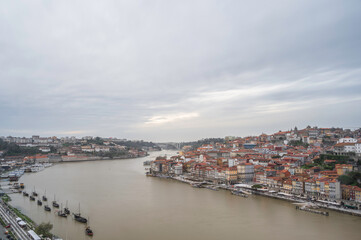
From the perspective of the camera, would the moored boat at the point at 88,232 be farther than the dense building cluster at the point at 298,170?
No

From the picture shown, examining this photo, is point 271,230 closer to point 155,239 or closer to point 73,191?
point 155,239

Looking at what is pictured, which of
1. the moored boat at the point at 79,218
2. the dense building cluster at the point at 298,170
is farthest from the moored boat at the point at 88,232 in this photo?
the dense building cluster at the point at 298,170

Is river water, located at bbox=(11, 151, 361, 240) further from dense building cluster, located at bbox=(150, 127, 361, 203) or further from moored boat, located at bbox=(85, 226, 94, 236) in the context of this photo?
dense building cluster, located at bbox=(150, 127, 361, 203)

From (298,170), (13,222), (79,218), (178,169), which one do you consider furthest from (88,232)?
(178,169)

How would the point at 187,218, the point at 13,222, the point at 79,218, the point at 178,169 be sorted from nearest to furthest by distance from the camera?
1. the point at 13,222
2. the point at 79,218
3. the point at 187,218
4. the point at 178,169

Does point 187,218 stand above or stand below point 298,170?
below

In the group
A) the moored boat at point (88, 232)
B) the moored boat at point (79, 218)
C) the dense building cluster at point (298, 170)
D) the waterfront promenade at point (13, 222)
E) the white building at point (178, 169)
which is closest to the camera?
the waterfront promenade at point (13, 222)

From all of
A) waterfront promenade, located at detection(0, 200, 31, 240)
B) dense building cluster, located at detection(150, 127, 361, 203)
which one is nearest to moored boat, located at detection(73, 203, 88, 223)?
waterfront promenade, located at detection(0, 200, 31, 240)

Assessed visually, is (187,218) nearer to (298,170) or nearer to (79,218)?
(79,218)

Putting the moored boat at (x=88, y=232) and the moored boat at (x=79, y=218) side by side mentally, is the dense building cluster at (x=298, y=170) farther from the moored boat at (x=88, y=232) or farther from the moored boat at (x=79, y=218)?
the moored boat at (x=79, y=218)

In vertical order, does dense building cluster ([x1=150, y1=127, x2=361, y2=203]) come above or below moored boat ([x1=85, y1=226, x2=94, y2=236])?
above

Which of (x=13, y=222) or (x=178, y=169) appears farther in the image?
(x=178, y=169)
